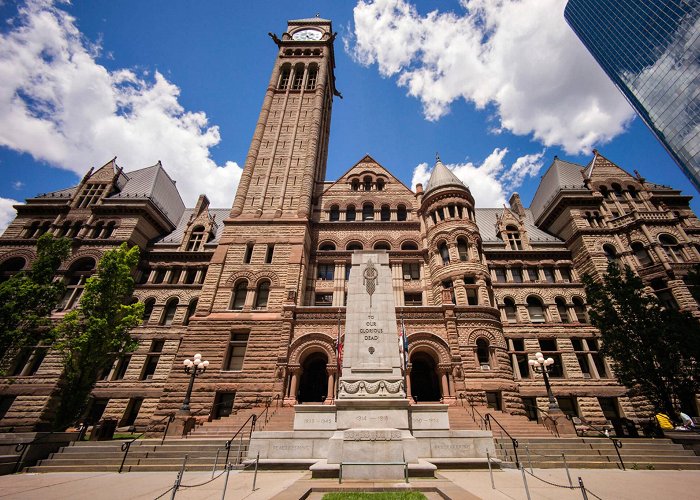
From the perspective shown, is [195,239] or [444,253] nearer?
[444,253]

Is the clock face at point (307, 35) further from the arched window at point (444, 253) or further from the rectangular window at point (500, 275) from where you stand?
the rectangular window at point (500, 275)

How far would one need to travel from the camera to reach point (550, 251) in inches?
1143

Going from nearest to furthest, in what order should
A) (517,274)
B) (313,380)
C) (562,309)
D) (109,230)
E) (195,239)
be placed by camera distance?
(313,380) < (562,309) < (517,274) < (109,230) < (195,239)

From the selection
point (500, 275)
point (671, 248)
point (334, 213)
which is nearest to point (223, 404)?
point (334, 213)

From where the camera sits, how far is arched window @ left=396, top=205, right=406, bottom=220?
102 ft

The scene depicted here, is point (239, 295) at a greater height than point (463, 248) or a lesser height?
lesser

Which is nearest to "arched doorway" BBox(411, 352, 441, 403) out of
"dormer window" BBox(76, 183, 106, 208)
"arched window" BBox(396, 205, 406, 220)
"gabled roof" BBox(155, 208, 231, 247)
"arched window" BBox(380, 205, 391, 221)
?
"arched window" BBox(380, 205, 391, 221)

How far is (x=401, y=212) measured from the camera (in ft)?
103

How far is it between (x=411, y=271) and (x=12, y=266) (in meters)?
34.4

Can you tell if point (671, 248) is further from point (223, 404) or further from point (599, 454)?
point (223, 404)

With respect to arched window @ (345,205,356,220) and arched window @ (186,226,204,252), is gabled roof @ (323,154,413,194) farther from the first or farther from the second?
arched window @ (186,226,204,252)

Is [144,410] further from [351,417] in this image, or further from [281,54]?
[281,54]

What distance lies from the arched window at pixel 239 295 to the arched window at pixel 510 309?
21.6 meters

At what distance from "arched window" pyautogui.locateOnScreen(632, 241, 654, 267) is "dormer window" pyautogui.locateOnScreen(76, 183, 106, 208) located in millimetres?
49552
